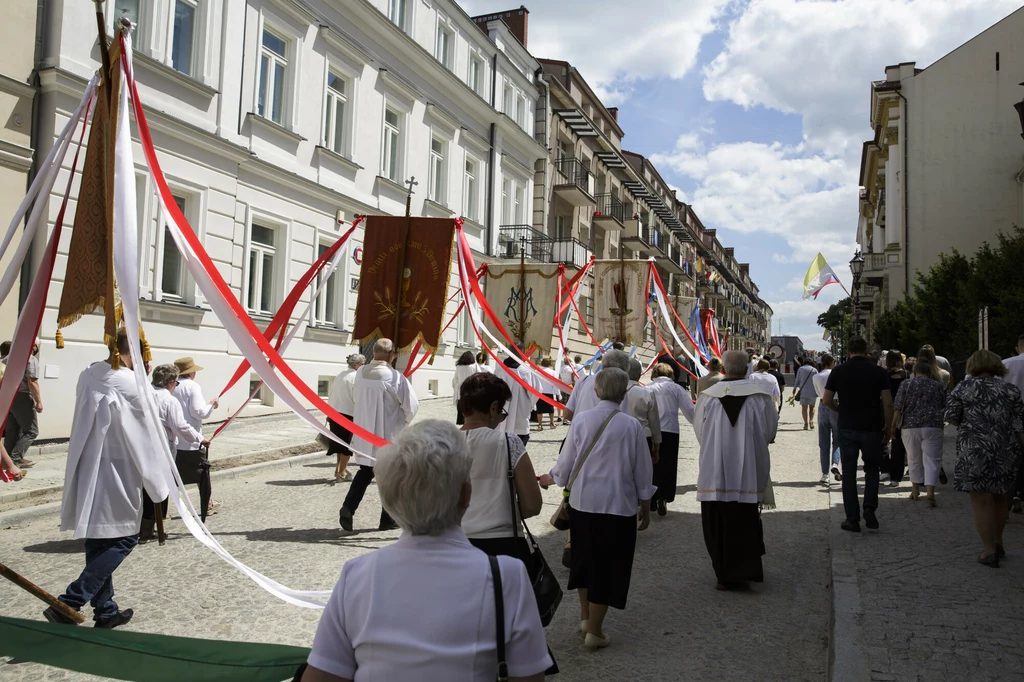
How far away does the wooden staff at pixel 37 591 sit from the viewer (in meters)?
3.72

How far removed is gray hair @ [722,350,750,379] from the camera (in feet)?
20.2

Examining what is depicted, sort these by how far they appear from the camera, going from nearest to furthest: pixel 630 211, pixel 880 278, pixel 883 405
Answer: pixel 883 405, pixel 880 278, pixel 630 211

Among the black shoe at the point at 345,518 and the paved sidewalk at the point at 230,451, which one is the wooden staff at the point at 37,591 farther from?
the paved sidewalk at the point at 230,451

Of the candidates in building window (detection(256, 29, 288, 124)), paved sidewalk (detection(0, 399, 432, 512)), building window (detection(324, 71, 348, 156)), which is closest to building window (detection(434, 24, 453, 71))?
building window (detection(324, 71, 348, 156))

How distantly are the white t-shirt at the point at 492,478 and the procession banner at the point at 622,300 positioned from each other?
1312cm

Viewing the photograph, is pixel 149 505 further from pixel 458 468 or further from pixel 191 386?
pixel 458 468

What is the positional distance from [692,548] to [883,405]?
7.70ft

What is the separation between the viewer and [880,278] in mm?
36406

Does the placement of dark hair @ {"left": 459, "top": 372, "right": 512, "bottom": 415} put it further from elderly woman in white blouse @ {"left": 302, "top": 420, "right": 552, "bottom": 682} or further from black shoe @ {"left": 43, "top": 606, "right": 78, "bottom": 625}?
black shoe @ {"left": 43, "top": 606, "right": 78, "bottom": 625}

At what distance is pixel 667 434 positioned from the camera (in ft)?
28.8

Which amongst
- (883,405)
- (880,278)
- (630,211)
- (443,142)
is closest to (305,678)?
(883,405)

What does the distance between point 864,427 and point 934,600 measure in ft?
8.24

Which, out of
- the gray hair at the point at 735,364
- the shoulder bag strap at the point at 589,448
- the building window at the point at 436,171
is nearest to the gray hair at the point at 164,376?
the shoulder bag strap at the point at 589,448

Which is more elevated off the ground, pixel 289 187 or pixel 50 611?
pixel 289 187
